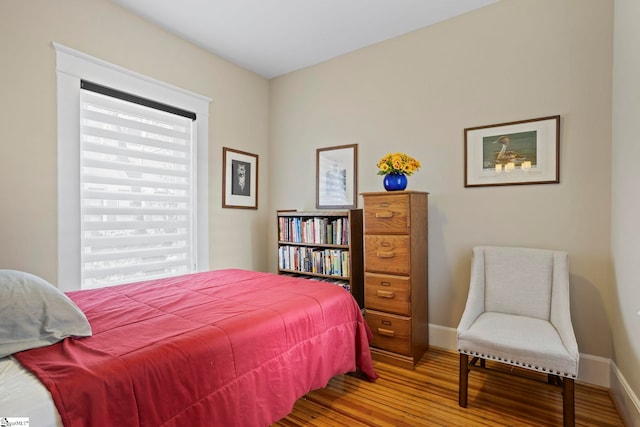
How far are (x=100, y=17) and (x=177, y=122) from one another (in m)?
0.92

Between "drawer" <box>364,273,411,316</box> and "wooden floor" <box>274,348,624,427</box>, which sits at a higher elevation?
"drawer" <box>364,273,411,316</box>

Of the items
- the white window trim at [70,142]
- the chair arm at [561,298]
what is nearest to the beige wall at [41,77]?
the white window trim at [70,142]

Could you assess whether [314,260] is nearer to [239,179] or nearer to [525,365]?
[239,179]

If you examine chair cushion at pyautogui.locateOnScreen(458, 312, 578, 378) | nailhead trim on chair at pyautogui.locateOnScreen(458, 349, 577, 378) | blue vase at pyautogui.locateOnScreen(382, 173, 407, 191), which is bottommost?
nailhead trim on chair at pyautogui.locateOnScreen(458, 349, 577, 378)

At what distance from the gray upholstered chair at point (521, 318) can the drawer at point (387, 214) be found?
0.60 m

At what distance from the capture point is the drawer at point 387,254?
2453mm

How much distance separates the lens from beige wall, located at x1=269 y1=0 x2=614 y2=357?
86.4 inches

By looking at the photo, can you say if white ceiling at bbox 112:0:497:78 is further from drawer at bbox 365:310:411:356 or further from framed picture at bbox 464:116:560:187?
drawer at bbox 365:310:411:356

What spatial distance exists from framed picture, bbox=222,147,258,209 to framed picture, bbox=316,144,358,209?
780 millimetres

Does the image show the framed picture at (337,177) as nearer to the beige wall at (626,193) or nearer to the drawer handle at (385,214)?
the drawer handle at (385,214)

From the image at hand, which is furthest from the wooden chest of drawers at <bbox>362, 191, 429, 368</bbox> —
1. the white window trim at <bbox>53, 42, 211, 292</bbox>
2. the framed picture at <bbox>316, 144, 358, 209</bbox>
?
the white window trim at <bbox>53, 42, 211, 292</bbox>

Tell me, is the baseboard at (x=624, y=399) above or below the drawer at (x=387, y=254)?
below

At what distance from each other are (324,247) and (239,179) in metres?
1.25

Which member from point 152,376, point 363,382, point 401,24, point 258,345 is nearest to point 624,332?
point 363,382
